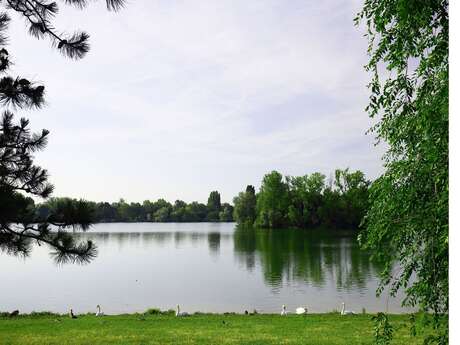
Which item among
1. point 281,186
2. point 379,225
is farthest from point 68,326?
point 281,186

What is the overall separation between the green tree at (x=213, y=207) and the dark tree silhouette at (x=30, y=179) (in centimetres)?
16307

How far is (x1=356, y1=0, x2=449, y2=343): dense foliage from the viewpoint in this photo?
475 centimetres

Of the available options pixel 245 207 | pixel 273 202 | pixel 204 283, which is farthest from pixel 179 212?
pixel 204 283

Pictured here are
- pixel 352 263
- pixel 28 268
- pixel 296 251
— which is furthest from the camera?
pixel 296 251

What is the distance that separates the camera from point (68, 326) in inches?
577

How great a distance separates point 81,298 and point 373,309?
14.9 m

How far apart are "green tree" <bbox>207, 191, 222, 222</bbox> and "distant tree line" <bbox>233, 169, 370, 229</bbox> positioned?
73840 mm

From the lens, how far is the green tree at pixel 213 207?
168625 mm

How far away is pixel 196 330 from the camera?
13.4m

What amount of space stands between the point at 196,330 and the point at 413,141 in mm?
9786

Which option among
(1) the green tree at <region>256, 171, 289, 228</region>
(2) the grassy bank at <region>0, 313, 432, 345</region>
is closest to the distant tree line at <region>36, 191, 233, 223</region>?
(1) the green tree at <region>256, 171, 289, 228</region>

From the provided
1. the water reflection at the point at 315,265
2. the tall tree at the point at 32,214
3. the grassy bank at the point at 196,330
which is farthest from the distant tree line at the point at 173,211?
the tall tree at the point at 32,214
